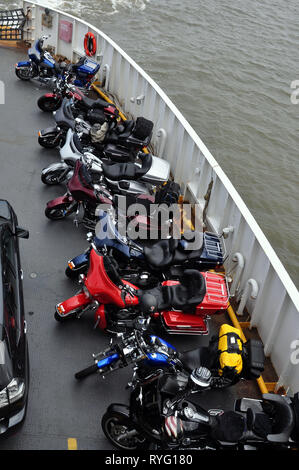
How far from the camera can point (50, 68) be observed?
9.28 meters

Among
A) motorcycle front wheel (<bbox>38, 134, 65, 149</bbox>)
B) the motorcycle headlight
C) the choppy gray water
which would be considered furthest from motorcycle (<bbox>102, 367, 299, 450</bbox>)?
the choppy gray water

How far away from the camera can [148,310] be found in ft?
15.6

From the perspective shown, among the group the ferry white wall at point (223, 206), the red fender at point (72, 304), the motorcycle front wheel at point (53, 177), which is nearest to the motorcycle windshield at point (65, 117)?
the motorcycle front wheel at point (53, 177)

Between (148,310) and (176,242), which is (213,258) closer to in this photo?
(176,242)

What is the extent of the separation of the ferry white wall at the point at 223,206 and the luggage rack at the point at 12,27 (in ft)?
2.92

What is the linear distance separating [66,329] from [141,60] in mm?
11455

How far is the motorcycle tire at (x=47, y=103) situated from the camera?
879 cm

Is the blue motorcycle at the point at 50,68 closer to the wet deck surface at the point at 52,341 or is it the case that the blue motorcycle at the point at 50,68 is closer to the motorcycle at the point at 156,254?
the wet deck surface at the point at 52,341

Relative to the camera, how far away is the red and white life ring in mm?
9375

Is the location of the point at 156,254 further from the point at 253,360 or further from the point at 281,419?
the point at 281,419

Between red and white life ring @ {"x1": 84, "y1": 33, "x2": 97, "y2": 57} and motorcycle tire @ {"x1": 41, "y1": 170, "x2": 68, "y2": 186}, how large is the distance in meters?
3.30

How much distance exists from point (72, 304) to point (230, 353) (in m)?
1.60

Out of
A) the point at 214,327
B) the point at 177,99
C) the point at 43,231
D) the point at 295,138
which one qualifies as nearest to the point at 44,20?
the point at 177,99

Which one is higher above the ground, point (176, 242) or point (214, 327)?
point (176, 242)
